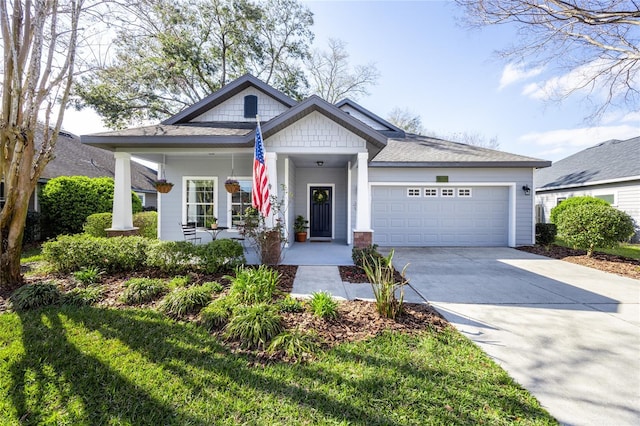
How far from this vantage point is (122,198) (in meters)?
7.43

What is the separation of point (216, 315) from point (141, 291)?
1.70m

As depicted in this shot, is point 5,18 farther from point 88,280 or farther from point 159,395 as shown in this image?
point 159,395

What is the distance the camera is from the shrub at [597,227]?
7801 millimetres

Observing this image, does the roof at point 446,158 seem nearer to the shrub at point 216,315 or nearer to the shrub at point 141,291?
the shrub at point 216,315

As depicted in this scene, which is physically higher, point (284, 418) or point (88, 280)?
point (88, 280)

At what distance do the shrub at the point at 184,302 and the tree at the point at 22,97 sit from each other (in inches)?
126

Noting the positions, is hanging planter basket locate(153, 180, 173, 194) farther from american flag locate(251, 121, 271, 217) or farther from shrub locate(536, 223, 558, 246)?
shrub locate(536, 223, 558, 246)

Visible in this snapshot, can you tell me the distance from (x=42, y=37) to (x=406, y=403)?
7.46m

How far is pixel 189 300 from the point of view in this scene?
4.02 meters

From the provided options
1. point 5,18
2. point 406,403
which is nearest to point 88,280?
point 5,18

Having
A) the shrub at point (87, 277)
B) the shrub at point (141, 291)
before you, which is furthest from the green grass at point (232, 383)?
the shrub at point (87, 277)

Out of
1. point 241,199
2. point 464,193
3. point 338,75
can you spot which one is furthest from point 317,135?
point 338,75

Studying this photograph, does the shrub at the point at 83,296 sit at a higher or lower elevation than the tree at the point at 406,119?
lower

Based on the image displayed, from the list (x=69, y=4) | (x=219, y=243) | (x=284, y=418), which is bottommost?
(x=284, y=418)
